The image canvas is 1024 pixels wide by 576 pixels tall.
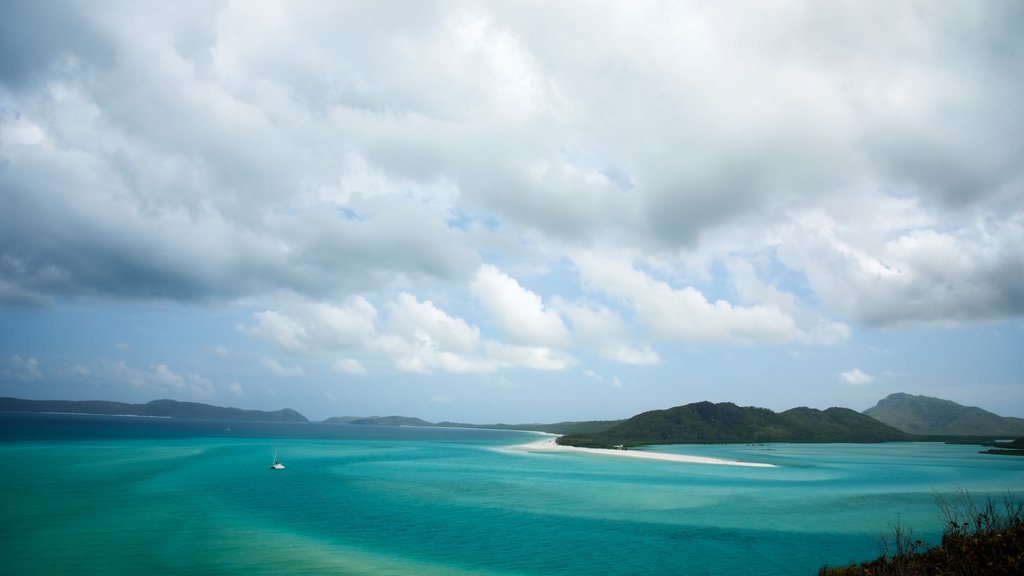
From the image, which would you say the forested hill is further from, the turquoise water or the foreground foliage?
the foreground foliage

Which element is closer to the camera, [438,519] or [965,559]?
[965,559]

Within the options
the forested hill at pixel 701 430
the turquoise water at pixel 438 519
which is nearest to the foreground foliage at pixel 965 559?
the turquoise water at pixel 438 519

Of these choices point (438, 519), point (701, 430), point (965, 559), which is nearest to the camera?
point (965, 559)

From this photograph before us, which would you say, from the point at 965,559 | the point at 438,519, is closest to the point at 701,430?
the point at 438,519

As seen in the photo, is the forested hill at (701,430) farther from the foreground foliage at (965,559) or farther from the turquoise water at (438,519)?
the foreground foliage at (965,559)

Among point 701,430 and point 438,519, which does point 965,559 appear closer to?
point 438,519

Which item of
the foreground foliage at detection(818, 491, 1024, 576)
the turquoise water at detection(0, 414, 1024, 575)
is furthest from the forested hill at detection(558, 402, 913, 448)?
the foreground foliage at detection(818, 491, 1024, 576)

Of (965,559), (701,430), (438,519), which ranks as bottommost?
(701,430)

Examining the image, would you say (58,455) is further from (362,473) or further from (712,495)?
(712,495)
